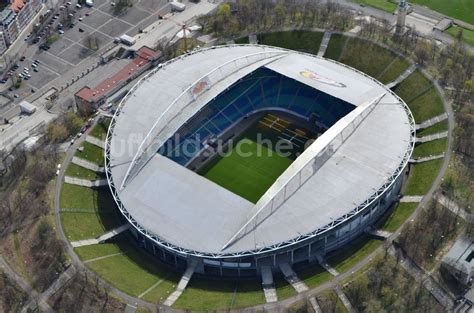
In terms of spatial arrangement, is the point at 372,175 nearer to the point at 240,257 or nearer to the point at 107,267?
the point at 240,257

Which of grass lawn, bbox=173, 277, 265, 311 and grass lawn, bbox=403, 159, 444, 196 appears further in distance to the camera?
grass lawn, bbox=403, 159, 444, 196

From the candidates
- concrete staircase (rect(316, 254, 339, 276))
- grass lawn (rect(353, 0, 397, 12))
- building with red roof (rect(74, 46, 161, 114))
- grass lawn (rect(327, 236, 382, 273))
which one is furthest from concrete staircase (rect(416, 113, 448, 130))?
building with red roof (rect(74, 46, 161, 114))

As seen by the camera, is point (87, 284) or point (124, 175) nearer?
point (87, 284)

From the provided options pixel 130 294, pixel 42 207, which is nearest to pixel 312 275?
pixel 130 294

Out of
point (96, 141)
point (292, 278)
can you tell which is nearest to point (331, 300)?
point (292, 278)

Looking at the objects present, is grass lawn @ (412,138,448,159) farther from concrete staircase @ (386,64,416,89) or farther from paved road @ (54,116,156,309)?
paved road @ (54,116,156,309)

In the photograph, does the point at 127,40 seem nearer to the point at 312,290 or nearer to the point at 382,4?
the point at 382,4

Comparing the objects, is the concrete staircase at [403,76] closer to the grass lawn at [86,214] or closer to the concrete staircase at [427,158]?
the concrete staircase at [427,158]
